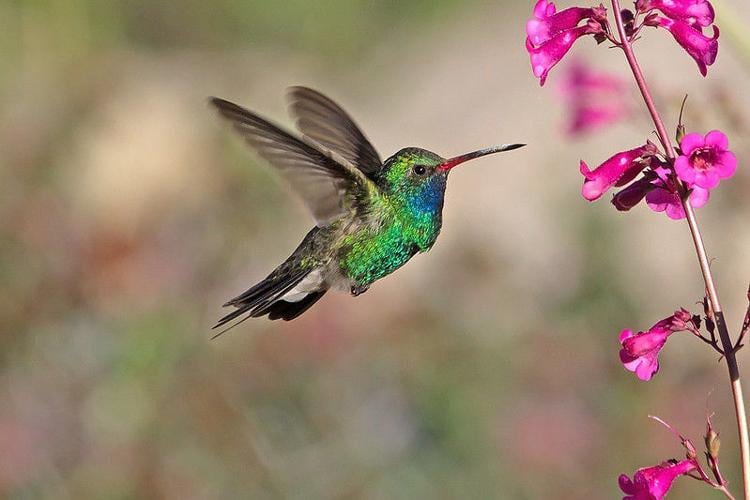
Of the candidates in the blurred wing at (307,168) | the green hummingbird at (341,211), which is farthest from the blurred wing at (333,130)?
the blurred wing at (307,168)

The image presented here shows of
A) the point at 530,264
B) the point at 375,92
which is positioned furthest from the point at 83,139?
the point at 375,92

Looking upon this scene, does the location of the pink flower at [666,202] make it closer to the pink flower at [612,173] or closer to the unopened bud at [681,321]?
the pink flower at [612,173]

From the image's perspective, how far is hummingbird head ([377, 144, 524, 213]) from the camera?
363cm

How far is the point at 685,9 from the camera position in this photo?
102 inches

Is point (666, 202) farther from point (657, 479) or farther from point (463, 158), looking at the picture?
point (463, 158)

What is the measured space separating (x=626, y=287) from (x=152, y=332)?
2.31 metres

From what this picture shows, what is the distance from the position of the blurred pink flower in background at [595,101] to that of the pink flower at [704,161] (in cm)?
289

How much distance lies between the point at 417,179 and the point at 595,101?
2055 mm

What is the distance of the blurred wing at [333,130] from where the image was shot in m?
3.79

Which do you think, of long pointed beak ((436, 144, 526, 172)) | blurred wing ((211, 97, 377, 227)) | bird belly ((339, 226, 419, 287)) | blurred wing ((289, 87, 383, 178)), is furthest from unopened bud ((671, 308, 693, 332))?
blurred wing ((289, 87, 383, 178))

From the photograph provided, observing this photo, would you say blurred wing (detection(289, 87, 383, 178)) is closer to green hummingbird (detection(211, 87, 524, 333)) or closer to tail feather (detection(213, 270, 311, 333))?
green hummingbird (detection(211, 87, 524, 333))

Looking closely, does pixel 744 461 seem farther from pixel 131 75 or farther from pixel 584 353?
pixel 131 75

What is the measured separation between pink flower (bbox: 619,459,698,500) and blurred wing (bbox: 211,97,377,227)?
4.23 feet

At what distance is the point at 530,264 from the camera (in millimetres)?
9094
